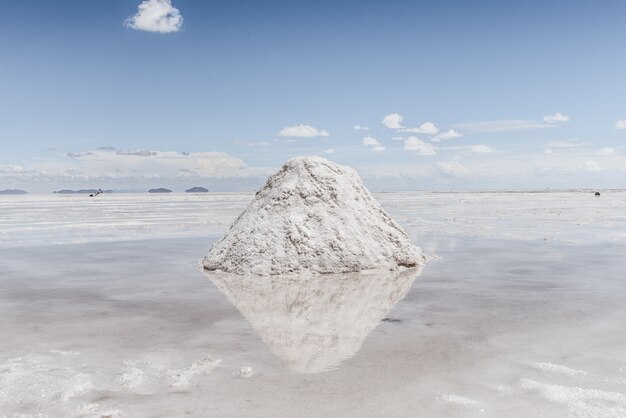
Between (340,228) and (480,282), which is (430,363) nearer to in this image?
(480,282)

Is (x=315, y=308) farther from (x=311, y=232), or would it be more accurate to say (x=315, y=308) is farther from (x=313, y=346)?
(x=311, y=232)


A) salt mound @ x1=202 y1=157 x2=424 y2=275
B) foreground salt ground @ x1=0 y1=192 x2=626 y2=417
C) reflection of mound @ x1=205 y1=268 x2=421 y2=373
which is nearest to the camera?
foreground salt ground @ x1=0 y1=192 x2=626 y2=417

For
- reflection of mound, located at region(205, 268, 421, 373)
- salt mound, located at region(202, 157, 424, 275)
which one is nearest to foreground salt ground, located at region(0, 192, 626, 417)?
reflection of mound, located at region(205, 268, 421, 373)

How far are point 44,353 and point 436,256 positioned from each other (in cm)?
729

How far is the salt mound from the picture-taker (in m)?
8.30

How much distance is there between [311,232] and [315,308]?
2.73 metres

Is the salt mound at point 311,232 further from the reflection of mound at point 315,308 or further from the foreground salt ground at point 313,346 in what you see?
the foreground salt ground at point 313,346

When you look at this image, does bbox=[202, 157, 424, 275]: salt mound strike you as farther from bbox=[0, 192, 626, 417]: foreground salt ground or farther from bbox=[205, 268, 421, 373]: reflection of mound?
bbox=[0, 192, 626, 417]: foreground salt ground

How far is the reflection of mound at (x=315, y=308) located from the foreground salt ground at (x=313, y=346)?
47 millimetres

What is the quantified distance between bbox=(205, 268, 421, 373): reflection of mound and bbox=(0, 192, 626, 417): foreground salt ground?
5 centimetres

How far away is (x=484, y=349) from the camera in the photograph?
172 inches

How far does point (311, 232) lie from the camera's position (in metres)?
8.56

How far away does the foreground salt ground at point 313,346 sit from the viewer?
3289mm

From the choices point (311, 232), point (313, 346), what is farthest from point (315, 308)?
point (311, 232)
